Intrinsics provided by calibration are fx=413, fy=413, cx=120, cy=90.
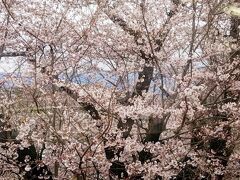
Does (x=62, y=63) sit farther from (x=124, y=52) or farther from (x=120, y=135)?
(x=120, y=135)

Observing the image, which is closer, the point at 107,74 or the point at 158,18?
the point at 158,18

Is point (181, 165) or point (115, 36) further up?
point (115, 36)

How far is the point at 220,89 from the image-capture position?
26.6 ft

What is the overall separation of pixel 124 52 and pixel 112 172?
2250 mm

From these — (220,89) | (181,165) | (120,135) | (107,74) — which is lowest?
(181,165)

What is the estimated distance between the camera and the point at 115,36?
25.7 feet

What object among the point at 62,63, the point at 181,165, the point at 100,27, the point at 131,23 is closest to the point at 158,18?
the point at 131,23

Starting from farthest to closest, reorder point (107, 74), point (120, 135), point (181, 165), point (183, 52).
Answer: point (107, 74) → point (183, 52) → point (181, 165) → point (120, 135)

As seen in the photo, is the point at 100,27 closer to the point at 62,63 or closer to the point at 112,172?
the point at 62,63

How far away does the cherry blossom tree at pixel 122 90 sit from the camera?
21.5 feet

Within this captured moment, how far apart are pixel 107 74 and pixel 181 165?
235 cm

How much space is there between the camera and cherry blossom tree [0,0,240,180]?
6.57m

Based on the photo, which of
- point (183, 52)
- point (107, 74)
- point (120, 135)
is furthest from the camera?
point (107, 74)

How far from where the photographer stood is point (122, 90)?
25.3 feet
